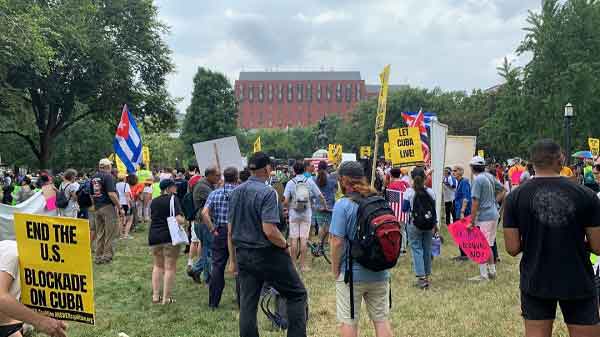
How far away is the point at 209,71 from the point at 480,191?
69283 mm

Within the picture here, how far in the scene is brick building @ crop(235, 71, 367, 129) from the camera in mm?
166375

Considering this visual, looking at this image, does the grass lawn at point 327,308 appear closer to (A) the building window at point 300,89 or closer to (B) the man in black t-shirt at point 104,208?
(B) the man in black t-shirt at point 104,208

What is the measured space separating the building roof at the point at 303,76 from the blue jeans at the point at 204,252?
16234 centimetres

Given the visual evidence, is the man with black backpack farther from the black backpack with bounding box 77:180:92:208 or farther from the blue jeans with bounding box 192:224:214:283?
the black backpack with bounding box 77:180:92:208

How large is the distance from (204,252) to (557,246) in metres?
6.24

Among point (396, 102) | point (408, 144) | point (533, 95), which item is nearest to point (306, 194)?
point (408, 144)

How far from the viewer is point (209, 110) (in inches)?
2886

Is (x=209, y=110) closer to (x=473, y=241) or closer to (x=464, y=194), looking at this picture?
(x=464, y=194)

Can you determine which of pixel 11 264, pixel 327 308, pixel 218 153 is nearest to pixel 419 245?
pixel 327 308

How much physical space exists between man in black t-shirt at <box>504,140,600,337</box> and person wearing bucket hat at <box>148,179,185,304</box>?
195 inches

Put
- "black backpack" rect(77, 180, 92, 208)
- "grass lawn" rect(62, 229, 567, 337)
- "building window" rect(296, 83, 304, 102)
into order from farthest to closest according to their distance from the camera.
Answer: "building window" rect(296, 83, 304, 102), "black backpack" rect(77, 180, 92, 208), "grass lawn" rect(62, 229, 567, 337)

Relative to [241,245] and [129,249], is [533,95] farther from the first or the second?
[241,245]

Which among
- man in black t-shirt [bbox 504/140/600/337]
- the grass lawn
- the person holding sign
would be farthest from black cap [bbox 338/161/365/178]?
the grass lawn

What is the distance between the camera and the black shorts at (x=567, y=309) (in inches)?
143
